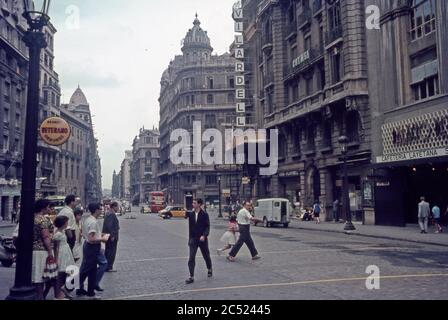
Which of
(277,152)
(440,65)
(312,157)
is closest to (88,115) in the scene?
(277,152)

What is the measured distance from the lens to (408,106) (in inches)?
1039

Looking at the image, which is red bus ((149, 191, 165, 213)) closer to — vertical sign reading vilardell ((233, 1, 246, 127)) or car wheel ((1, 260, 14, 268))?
vertical sign reading vilardell ((233, 1, 246, 127))

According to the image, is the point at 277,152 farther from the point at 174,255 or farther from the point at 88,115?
the point at 88,115

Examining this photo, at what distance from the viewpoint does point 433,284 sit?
9.24 metres

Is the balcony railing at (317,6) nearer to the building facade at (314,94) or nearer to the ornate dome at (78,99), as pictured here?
the building facade at (314,94)

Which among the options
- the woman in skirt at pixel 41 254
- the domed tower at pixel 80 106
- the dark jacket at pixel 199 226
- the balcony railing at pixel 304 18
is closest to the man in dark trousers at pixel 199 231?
the dark jacket at pixel 199 226

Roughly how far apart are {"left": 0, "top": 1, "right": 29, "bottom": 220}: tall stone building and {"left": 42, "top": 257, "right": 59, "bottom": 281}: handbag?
39.4m

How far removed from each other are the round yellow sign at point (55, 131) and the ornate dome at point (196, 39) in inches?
2966

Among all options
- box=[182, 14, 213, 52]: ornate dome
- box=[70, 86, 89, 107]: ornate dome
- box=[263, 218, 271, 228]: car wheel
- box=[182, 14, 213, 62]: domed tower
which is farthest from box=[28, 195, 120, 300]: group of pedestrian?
box=[70, 86, 89, 107]: ornate dome

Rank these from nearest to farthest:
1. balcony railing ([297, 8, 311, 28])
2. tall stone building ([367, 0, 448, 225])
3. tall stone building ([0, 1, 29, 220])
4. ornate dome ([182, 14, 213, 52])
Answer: tall stone building ([367, 0, 448, 225]) → balcony railing ([297, 8, 311, 28]) → tall stone building ([0, 1, 29, 220]) → ornate dome ([182, 14, 213, 52])

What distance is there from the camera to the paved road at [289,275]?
338 inches

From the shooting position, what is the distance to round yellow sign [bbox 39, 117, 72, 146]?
533 inches

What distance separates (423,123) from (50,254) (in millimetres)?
22497

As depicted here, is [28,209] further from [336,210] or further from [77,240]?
[336,210]
